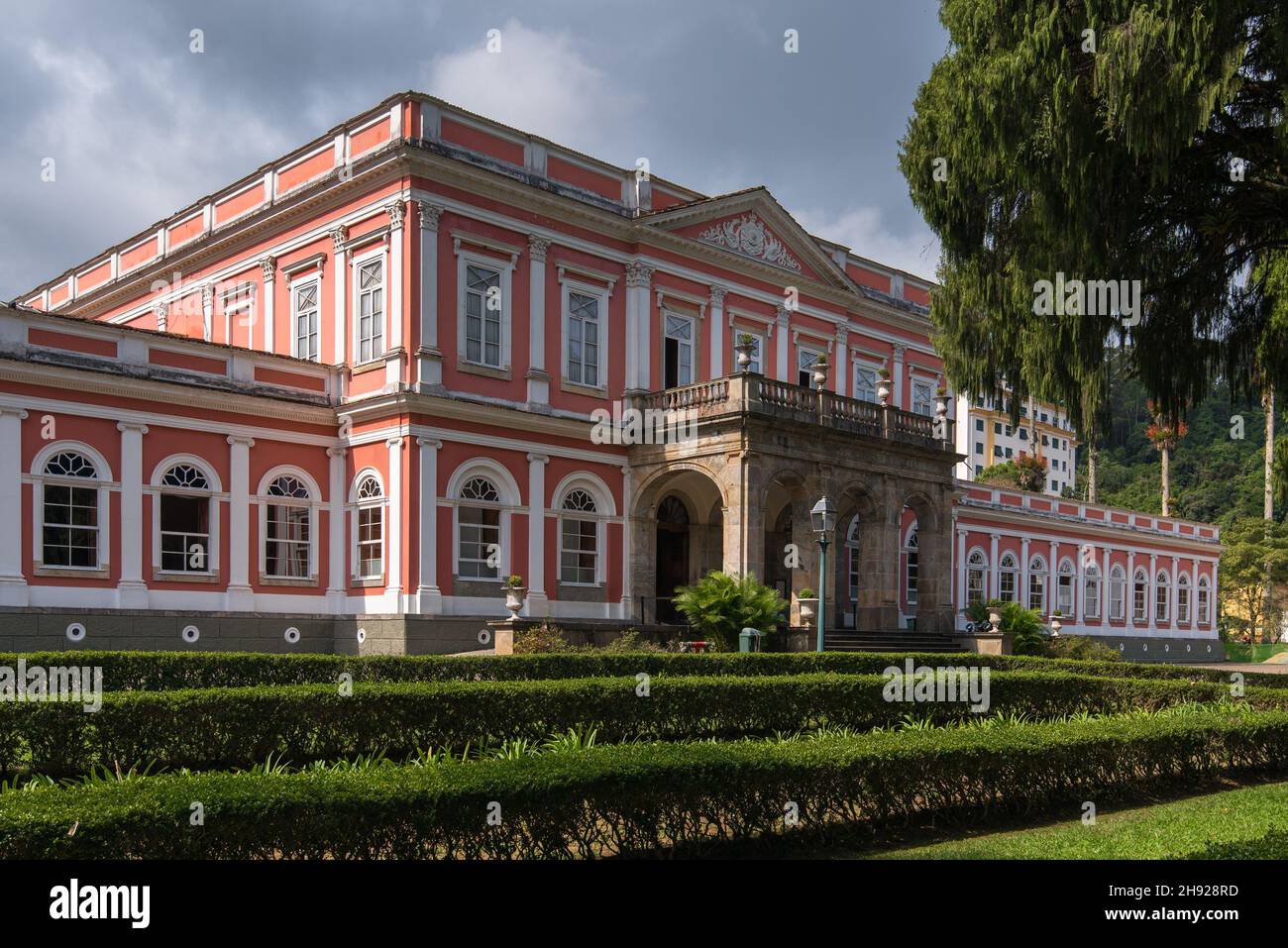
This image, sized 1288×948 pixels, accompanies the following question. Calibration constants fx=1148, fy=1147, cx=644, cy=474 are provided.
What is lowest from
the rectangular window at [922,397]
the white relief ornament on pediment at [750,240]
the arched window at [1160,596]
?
the arched window at [1160,596]

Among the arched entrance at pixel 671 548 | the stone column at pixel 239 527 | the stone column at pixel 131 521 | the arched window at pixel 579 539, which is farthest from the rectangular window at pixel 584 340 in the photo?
the stone column at pixel 131 521

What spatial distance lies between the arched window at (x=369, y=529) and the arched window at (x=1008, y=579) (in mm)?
22829

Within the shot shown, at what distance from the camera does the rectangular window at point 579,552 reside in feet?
80.7

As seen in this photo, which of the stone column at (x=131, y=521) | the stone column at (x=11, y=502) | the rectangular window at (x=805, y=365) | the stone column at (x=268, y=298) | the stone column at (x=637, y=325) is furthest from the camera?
the rectangular window at (x=805, y=365)

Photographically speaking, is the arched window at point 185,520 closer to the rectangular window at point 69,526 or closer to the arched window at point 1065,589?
the rectangular window at point 69,526

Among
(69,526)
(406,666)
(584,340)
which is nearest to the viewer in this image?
(406,666)

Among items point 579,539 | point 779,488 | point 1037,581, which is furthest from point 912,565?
point 579,539

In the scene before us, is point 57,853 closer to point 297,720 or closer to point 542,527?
point 297,720

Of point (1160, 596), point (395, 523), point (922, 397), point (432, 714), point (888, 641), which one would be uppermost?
point (922, 397)

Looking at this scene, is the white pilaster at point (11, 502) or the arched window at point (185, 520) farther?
the arched window at point (185, 520)

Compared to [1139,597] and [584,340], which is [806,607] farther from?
[1139,597]

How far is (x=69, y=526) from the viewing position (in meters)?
19.8

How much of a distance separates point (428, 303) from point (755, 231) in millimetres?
9622
